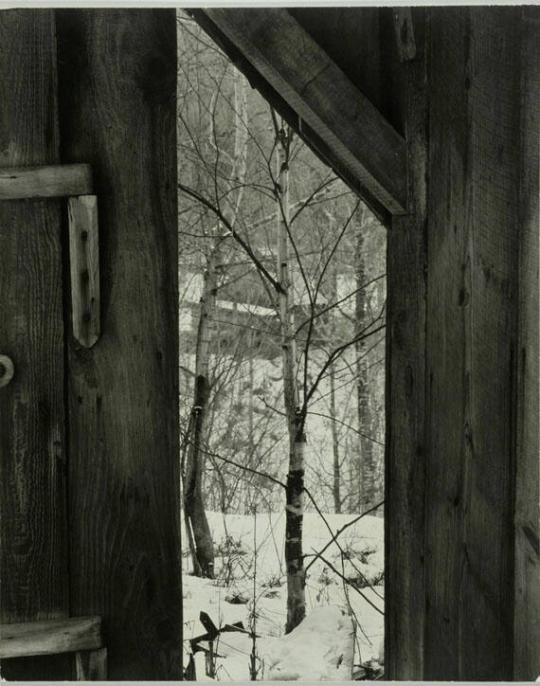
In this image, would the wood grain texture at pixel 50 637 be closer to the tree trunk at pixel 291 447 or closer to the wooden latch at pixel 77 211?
the wooden latch at pixel 77 211

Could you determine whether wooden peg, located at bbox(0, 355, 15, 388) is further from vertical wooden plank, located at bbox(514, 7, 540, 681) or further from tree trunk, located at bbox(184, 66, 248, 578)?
tree trunk, located at bbox(184, 66, 248, 578)

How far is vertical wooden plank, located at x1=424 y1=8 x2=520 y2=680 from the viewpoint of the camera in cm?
201

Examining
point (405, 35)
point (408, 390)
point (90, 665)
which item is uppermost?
point (405, 35)

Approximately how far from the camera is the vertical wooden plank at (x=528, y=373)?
2.02m

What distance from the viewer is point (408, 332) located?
2094 millimetres

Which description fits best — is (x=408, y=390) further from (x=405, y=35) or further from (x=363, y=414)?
(x=363, y=414)

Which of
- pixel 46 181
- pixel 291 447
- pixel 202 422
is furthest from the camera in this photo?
pixel 202 422

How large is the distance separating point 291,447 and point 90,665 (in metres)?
2.30

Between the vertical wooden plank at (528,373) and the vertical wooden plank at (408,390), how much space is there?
0.25 meters

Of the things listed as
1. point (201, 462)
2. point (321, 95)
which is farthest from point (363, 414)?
point (321, 95)

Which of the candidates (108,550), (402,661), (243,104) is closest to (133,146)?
(108,550)

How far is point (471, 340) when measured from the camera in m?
2.03

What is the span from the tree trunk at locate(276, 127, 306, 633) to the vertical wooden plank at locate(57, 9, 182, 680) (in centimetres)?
208

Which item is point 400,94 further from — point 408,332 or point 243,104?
point 243,104
